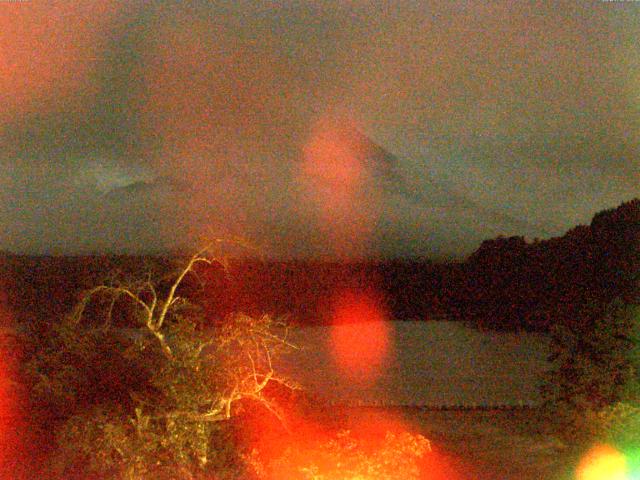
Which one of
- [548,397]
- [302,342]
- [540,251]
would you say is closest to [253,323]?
[548,397]

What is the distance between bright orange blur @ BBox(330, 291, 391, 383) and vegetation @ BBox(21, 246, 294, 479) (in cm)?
370

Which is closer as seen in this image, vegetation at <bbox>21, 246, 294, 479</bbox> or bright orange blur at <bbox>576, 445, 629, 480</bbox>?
vegetation at <bbox>21, 246, 294, 479</bbox>

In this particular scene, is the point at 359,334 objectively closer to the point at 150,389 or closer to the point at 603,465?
the point at 150,389

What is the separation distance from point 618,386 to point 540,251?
18.2 feet

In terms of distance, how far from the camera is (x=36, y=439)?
6.01m

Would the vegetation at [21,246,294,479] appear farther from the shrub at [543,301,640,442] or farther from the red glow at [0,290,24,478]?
the shrub at [543,301,640,442]

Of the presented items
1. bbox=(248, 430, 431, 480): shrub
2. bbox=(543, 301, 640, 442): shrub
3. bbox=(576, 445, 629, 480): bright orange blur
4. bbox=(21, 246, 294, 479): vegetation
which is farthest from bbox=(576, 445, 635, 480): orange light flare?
bbox=(21, 246, 294, 479): vegetation

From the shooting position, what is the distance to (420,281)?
1190cm

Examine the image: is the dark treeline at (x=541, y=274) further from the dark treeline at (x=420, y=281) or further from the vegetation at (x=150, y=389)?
the vegetation at (x=150, y=389)

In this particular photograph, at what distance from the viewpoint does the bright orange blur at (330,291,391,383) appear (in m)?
9.90

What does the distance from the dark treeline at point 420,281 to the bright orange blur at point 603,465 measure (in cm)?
451

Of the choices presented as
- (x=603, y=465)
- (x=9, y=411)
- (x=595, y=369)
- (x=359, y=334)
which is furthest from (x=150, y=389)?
(x=359, y=334)

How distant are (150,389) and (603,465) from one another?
3728 millimetres

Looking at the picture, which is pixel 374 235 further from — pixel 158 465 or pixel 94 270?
pixel 158 465
